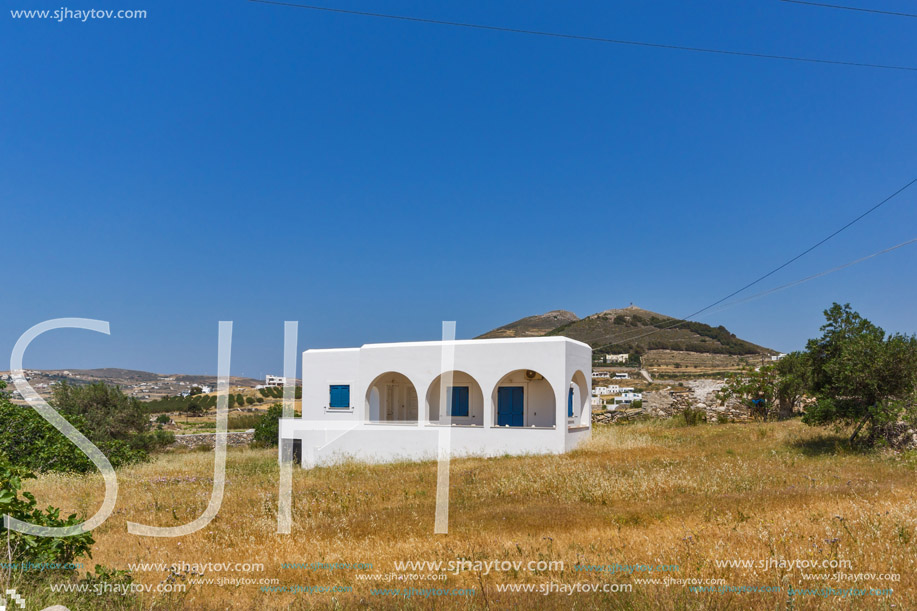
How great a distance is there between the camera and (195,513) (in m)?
9.57

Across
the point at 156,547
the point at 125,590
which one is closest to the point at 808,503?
the point at 125,590

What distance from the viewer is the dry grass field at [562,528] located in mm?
4602

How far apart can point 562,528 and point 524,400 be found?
11978 mm

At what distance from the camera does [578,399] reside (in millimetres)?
20016

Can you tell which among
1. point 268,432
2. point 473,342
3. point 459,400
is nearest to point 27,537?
point 473,342

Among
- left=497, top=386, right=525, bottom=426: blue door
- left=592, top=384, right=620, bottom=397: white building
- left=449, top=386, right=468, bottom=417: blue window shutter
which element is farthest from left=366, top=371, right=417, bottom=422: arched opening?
left=592, top=384, right=620, bottom=397: white building

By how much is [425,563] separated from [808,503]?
18.1 feet

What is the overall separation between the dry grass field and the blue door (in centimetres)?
476

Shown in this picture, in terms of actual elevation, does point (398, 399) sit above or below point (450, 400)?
below

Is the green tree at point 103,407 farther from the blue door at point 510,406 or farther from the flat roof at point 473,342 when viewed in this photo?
the blue door at point 510,406

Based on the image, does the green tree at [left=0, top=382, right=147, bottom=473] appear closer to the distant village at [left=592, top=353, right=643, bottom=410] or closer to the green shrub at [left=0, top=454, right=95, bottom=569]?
the green shrub at [left=0, top=454, right=95, bottom=569]

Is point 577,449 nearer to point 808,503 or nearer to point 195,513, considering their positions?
point 808,503

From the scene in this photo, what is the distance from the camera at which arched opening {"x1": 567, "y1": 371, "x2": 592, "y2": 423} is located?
19.4 metres

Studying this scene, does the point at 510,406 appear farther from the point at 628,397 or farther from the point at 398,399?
the point at 628,397
